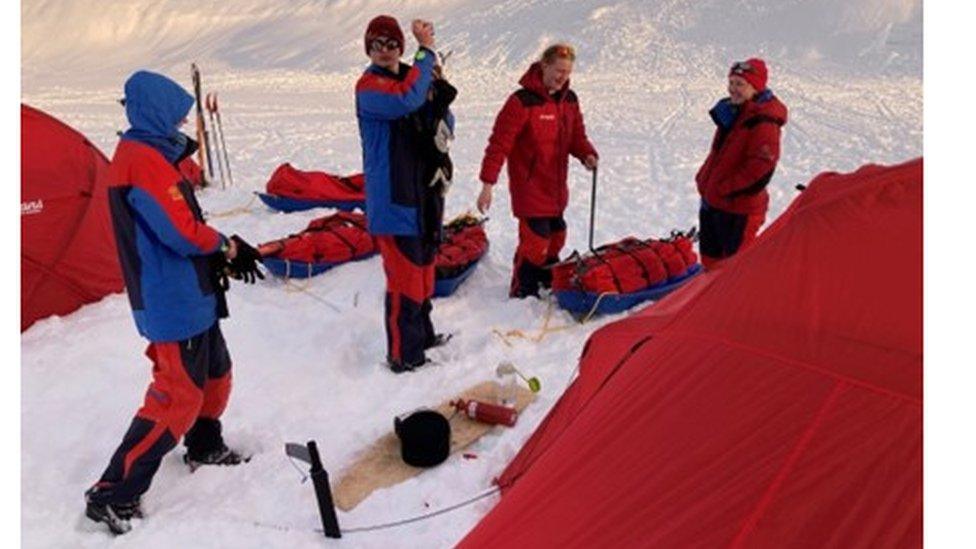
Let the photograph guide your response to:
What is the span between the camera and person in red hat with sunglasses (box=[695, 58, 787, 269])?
4973 millimetres

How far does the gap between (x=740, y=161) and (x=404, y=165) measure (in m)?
2.07

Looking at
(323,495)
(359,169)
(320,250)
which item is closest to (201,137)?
(359,169)

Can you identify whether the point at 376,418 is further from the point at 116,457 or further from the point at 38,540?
the point at 38,540

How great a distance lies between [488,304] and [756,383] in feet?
12.2

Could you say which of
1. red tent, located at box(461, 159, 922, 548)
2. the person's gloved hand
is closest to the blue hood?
the person's gloved hand

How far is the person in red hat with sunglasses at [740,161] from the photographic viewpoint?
4.97 m

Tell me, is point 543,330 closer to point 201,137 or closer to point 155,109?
point 155,109

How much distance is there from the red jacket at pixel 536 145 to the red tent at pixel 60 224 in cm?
261

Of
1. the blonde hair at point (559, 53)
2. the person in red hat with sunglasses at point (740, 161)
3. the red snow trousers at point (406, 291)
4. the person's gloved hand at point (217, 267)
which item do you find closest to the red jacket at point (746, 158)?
the person in red hat with sunglasses at point (740, 161)

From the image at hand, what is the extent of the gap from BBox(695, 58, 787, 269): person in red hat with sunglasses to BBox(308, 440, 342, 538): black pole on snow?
303 cm

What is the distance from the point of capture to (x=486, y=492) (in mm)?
3654

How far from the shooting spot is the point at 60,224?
542cm

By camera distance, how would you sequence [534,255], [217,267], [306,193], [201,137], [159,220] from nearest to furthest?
[159,220] < [217,267] < [534,255] < [306,193] < [201,137]

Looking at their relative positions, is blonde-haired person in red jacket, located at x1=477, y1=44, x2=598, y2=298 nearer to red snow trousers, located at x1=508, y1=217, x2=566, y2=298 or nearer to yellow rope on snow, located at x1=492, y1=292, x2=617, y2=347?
red snow trousers, located at x1=508, y1=217, x2=566, y2=298
